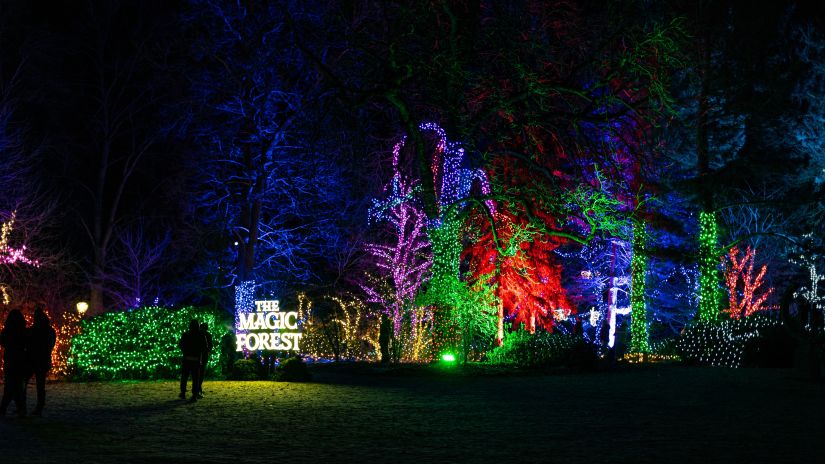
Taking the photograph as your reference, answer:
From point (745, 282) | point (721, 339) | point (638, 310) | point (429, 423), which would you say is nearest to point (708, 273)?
point (638, 310)

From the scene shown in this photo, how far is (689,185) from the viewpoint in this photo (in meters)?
35.2

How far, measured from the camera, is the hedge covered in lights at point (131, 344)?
77.0 feet

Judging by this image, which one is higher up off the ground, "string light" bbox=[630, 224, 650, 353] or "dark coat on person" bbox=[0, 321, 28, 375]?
"string light" bbox=[630, 224, 650, 353]

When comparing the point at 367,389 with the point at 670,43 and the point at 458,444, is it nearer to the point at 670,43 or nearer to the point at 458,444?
the point at 458,444

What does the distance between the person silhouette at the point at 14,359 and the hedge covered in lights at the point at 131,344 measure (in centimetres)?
865

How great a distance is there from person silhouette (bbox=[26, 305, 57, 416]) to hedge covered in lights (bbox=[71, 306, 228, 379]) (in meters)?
8.19

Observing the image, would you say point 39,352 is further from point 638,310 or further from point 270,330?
point 638,310

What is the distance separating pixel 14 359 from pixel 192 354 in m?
3.94

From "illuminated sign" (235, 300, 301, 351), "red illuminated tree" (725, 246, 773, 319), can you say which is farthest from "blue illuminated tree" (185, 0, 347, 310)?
"red illuminated tree" (725, 246, 773, 319)

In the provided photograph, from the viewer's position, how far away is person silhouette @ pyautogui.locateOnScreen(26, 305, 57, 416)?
15023 mm

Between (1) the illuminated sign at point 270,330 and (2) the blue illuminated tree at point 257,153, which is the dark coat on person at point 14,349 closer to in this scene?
(1) the illuminated sign at point 270,330

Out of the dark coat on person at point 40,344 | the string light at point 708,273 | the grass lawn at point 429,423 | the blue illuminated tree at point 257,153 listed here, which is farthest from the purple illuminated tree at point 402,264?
the dark coat on person at point 40,344

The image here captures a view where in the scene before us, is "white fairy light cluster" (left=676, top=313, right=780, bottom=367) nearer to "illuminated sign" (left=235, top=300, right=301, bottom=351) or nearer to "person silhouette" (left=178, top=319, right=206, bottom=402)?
"illuminated sign" (left=235, top=300, right=301, bottom=351)

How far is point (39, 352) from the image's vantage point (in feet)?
50.0
